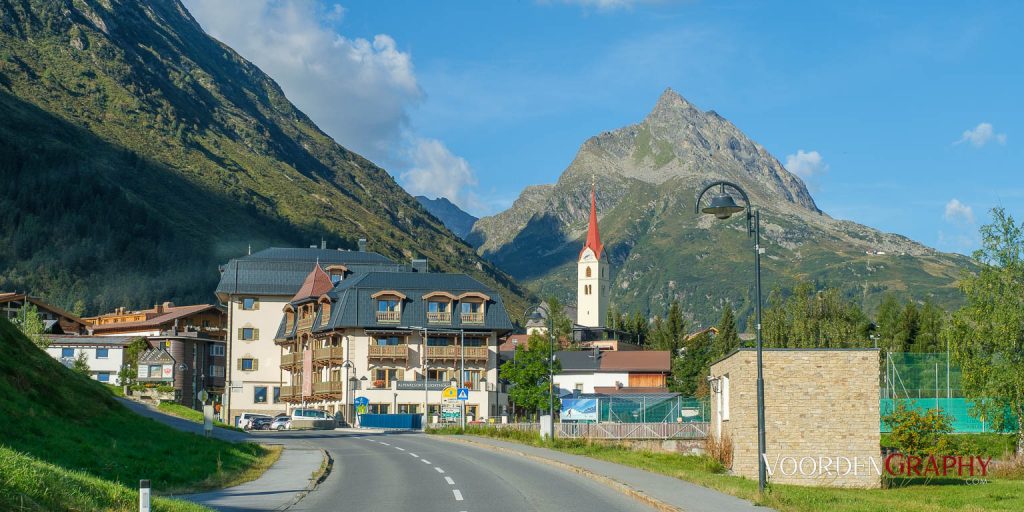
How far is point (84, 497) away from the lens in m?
16.9

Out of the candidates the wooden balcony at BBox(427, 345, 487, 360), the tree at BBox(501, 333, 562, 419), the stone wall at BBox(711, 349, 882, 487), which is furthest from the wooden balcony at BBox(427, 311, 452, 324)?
the stone wall at BBox(711, 349, 882, 487)

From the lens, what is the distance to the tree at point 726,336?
444 feet

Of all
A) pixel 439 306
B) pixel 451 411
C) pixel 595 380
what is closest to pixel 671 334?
pixel 595 380

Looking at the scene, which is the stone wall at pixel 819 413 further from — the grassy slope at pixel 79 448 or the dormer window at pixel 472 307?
the dormer window at pixel 472 307

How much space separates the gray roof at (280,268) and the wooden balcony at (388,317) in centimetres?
1324

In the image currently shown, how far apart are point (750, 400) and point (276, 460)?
1661 cm

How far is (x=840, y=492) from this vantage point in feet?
97.5

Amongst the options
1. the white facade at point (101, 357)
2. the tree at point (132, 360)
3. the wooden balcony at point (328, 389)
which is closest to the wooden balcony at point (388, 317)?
the wooden balcony at point (328, 389)

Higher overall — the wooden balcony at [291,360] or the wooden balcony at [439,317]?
the wooden balcony at [439,317]

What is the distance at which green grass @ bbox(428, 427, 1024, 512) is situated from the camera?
23531mm

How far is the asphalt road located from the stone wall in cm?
599

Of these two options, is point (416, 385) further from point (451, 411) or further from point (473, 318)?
point (451, 411)

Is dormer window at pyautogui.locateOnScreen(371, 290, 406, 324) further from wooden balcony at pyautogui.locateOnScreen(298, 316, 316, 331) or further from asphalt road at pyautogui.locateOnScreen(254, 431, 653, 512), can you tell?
asphalt road at pyautogui.locateOnScreen(254, 431, 653, 512)

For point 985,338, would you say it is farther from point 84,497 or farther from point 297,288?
point 297,288
